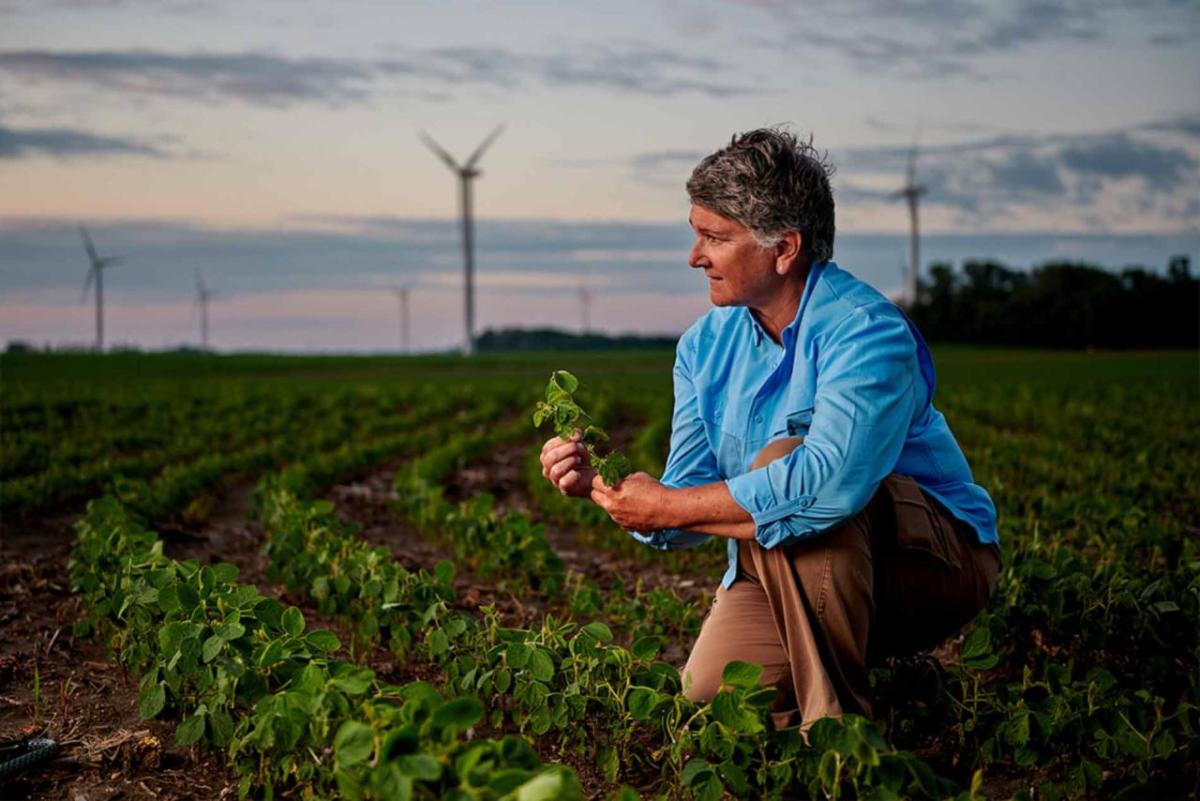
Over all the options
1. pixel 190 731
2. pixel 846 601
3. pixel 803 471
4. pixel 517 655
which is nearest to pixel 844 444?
pixel 803 471

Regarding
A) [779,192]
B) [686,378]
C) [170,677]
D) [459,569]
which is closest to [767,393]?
[686,378]

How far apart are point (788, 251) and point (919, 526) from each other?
37.5 inches

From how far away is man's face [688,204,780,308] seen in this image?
3.93 m

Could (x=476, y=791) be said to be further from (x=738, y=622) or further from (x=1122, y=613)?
(x=1122, y=613)

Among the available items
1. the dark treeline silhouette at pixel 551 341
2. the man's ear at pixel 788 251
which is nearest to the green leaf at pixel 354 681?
the man's ear at pixel 788 251

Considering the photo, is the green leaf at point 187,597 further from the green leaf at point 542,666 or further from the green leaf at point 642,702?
the green leaf at point 642,702

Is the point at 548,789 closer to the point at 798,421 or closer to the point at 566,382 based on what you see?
the point at 566,382

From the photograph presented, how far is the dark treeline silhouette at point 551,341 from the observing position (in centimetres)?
10031

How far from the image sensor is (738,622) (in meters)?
4.20

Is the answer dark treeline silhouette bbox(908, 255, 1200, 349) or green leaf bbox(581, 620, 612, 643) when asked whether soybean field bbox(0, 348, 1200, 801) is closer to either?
green leaf bbox(581, 620, 612, 643)

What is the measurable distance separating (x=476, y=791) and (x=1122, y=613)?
3714mm

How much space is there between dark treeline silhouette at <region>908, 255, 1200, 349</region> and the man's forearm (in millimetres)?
64472

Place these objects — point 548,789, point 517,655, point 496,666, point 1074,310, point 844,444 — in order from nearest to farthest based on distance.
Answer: point 548,789 < point 844,444 < point 517,655 < point 496,666 < point 1074,310

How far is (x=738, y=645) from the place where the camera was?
13.6 ft
